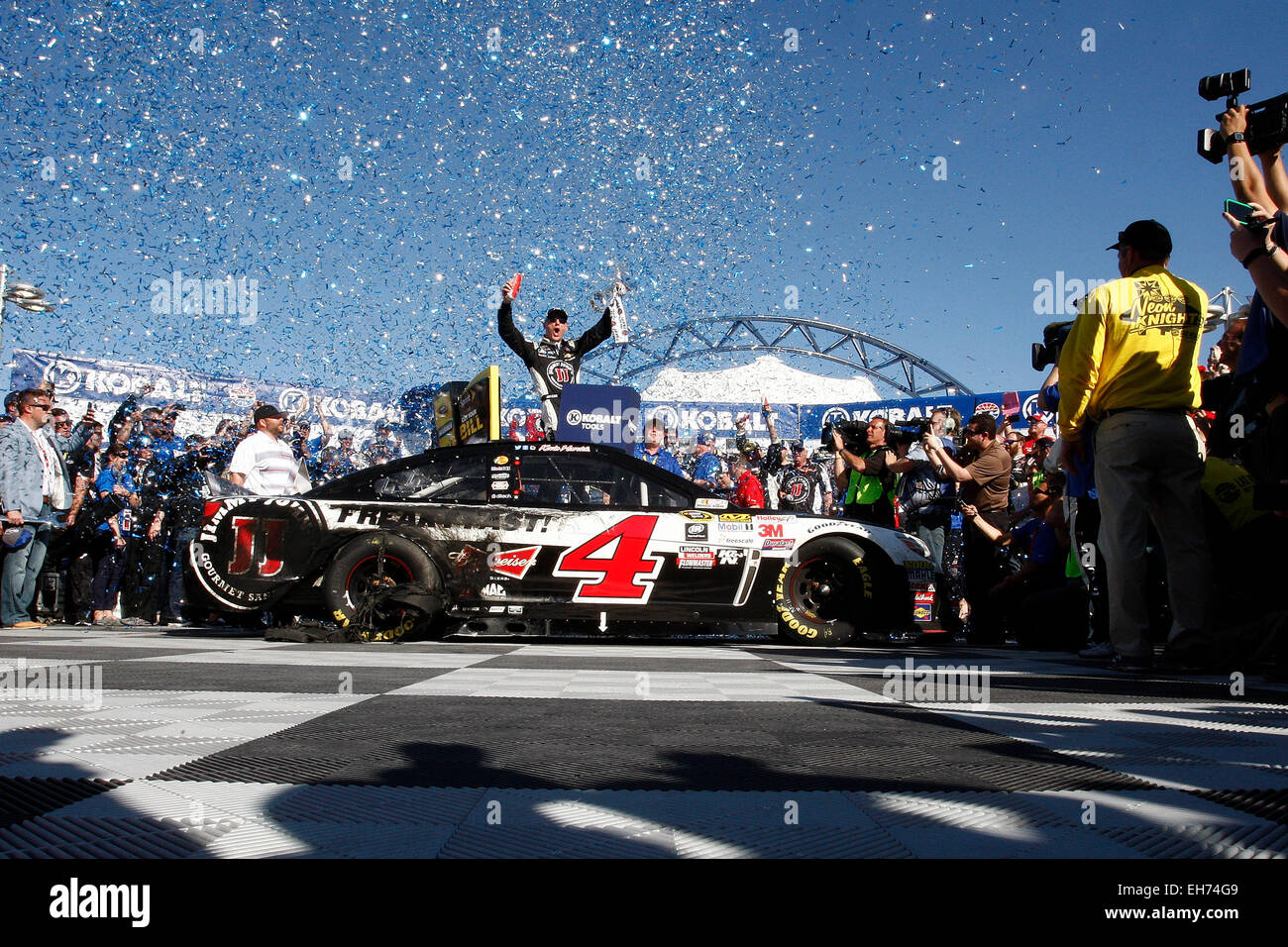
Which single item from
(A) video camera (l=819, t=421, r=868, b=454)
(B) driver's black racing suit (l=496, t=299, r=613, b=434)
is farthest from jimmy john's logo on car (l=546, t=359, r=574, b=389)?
(A) video camera (l=819, t=421, r=868, b=454)

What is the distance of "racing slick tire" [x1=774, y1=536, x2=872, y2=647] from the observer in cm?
598

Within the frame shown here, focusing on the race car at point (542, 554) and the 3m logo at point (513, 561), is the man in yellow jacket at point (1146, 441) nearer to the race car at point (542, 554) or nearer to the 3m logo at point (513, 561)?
the race car at point (542, 554)

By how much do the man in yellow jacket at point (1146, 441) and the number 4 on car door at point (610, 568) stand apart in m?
2.82

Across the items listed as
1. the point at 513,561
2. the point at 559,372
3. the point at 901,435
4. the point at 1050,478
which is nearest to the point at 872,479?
the point at 901,435

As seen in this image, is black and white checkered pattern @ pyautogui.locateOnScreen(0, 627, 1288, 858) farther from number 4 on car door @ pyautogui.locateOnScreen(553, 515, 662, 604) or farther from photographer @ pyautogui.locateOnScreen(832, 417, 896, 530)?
photographer @ pyautogui.locateOnScreen(832, 417, 896, 530)

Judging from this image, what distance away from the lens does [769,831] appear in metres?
1.31

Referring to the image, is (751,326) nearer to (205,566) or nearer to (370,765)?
(205,566)

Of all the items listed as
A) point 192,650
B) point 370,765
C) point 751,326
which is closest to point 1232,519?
point 370,765

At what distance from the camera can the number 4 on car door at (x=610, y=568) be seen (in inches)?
231

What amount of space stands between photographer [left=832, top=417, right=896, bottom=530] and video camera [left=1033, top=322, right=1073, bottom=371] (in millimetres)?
1897

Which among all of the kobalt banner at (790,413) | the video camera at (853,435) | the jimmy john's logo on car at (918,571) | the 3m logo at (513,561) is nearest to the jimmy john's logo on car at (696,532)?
the 3m logo at (513,561)

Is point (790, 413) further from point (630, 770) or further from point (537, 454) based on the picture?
point (630, 770)

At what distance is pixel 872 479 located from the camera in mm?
7863
